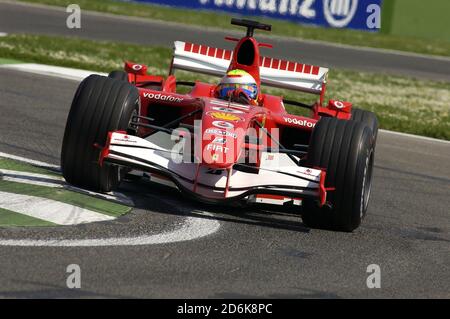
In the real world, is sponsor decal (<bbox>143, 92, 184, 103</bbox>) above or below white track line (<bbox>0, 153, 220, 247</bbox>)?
above

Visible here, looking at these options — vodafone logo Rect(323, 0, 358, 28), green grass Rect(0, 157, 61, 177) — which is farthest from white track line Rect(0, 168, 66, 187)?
vodafone logo Rect(323, 0, 358, 28)

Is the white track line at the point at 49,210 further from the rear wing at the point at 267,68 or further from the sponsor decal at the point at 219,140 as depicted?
the rear wing at the point at 267,68

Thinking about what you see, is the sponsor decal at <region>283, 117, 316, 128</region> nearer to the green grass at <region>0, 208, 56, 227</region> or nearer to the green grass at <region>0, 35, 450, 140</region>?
the green grass at <region>0, 208, 56, 227</region>

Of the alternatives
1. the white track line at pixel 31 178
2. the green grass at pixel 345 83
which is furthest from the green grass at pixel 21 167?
the green grass at pixel 345 83

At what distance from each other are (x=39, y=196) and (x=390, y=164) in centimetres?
557

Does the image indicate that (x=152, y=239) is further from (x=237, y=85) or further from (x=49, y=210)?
(x=237, y=85)

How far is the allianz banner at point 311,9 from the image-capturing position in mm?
27875

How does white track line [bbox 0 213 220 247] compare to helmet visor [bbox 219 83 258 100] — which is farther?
helmet visor [bbox 219 83 258 100]

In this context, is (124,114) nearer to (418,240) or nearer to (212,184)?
(212,184)

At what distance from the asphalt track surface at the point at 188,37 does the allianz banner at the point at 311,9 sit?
0.84 m

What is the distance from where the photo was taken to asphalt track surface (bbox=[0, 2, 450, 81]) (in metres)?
23.4

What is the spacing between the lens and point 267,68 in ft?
38.0

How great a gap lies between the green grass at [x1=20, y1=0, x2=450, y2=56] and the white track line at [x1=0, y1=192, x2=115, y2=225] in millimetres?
20117

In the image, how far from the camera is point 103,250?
23.6 feet
